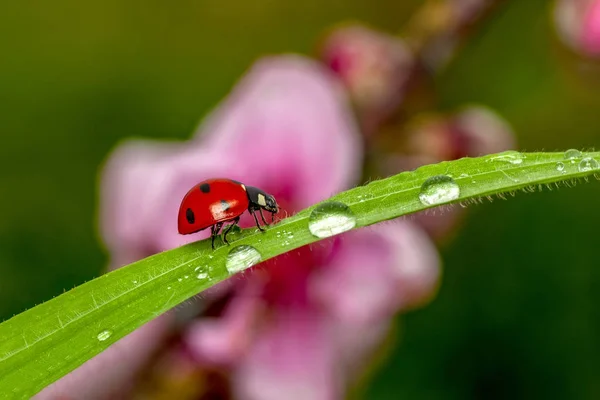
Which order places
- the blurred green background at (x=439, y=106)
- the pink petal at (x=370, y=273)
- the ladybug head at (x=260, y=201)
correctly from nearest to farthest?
the ladybug head at (x=260, y=201) → the pink petal at (x=370, y=273) → the blurred green background at (x=439, y=106)

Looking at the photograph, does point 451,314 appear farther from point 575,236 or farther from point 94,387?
point 94,387

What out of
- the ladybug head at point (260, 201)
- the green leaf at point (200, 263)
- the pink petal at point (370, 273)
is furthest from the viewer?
the pink petal at point (370, 273)

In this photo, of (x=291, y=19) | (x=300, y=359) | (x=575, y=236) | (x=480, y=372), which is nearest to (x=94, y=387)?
(x=300, y=359)

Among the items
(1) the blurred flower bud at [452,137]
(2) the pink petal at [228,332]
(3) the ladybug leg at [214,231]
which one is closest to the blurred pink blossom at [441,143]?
(1) the blurred flower bud at [452,137]

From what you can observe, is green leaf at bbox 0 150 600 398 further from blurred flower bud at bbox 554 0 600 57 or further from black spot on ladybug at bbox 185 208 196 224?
blurred flower bud at bbox 554 0 600 57

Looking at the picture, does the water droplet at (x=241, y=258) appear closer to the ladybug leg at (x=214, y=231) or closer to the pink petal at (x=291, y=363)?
the ladybug leg at (x=214, y=231)

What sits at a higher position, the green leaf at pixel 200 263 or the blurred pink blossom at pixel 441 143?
the green leaf at pixel 200 263
